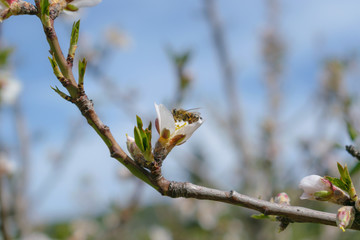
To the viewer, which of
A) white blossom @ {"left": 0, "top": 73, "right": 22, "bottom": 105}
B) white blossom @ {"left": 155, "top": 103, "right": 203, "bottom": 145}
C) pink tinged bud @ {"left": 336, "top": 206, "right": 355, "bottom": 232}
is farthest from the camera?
white blossom @ {"left": 0, "top": 73, "right": 22, "bottom": 105}

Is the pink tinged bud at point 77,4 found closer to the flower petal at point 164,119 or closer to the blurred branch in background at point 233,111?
the flower petal at point 164,119

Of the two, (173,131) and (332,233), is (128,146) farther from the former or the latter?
(332,233)

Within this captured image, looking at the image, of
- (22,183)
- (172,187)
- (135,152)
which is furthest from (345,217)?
(22,183)

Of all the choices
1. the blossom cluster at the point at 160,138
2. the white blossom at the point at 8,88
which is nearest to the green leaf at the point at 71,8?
the blossom cluster at the point at 160,138

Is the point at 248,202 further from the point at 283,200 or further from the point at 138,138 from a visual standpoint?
the point at 138,138

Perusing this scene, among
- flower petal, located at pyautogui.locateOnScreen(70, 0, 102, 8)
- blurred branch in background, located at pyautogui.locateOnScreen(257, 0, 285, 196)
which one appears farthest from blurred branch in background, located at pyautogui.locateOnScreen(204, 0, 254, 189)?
flower petal, located at pyautogui.locateOnScreen(70, 0, 102, 8)

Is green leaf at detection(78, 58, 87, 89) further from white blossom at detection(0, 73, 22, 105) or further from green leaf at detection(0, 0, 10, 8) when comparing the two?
white blossom at detection(0, 73, 22, 105)
